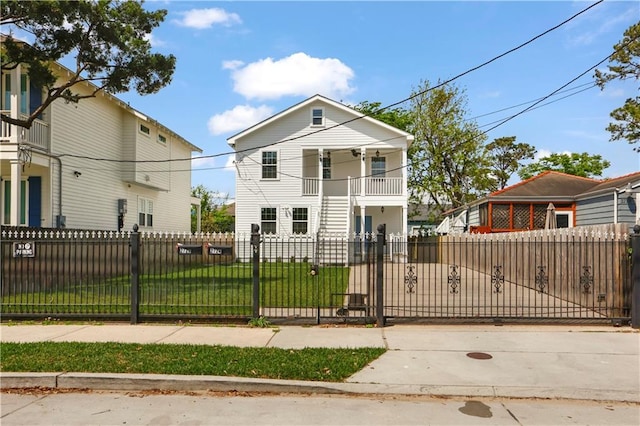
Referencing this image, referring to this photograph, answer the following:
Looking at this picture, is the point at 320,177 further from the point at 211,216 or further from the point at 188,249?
the point at 211,216

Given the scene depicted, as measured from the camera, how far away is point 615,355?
743 centimetres

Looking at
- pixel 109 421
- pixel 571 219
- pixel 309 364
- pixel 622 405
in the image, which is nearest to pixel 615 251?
pixel 622 405

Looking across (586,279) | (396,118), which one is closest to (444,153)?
(396,118)

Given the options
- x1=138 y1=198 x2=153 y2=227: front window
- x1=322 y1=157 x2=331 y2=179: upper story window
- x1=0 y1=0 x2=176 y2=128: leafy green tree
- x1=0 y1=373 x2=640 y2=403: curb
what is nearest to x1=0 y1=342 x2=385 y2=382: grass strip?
x1=0 y1=373 x2=640 y2=403: curb

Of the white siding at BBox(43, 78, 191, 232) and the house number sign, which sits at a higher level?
the white siding at BBox(43, 78, 191, 232)

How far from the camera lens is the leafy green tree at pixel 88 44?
13.8 meters

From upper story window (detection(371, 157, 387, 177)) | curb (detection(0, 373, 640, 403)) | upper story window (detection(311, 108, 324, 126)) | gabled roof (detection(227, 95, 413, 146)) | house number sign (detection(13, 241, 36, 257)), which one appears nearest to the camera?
curb (detection(0, 373, 640, 403))

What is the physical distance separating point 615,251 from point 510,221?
14.4 metres

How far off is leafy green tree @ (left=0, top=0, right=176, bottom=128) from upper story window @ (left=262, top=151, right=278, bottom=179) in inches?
400

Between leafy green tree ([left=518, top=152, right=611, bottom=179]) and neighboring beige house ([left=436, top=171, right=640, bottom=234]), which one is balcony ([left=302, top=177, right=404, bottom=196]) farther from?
leafy green tree ([left=518, top=152, right=611, bottom=179])

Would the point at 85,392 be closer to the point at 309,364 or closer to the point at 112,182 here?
the point at 309,364

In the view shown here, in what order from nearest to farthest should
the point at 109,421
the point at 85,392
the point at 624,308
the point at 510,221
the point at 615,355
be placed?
the point at 109,421, the point at 85,392, the point at 615,355, the point at 624,308, the point at 510,221

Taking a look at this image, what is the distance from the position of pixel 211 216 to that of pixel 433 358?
51398mm

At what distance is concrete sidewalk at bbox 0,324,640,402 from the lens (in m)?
5.98
